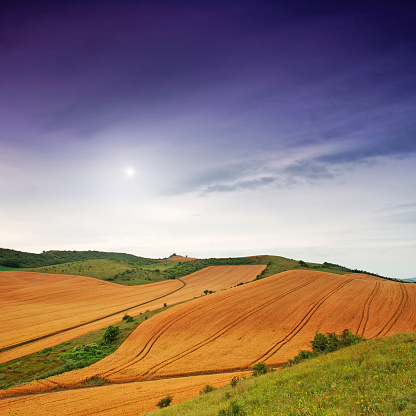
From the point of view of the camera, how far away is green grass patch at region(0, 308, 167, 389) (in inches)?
882

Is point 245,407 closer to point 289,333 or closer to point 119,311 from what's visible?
point 289,333

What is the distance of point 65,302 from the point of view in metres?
57.8

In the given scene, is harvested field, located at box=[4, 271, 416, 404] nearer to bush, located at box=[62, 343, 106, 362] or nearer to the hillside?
bush, located at box=[62, 343, 106, 362]

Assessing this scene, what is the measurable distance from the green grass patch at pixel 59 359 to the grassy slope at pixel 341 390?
655 inches

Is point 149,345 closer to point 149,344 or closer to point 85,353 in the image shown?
point 149,344

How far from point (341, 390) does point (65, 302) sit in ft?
206

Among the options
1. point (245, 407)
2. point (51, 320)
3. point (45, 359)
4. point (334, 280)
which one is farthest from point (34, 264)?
point (245, 407)

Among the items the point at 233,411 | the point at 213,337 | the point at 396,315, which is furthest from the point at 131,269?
the point at 233,411

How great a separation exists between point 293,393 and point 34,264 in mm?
142044

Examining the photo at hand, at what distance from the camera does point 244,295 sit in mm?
46188

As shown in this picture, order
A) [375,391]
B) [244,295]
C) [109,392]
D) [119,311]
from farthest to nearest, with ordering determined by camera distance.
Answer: [119,311]
[244,295]
[109,392]
[375,391]

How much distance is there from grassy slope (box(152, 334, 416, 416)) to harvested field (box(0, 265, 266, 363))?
2893 cm

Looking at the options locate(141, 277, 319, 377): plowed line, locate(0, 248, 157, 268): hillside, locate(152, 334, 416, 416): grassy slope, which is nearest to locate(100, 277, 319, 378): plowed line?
locate(141, 277, 319, 377): plowed line

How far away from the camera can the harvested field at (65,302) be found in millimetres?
34625
